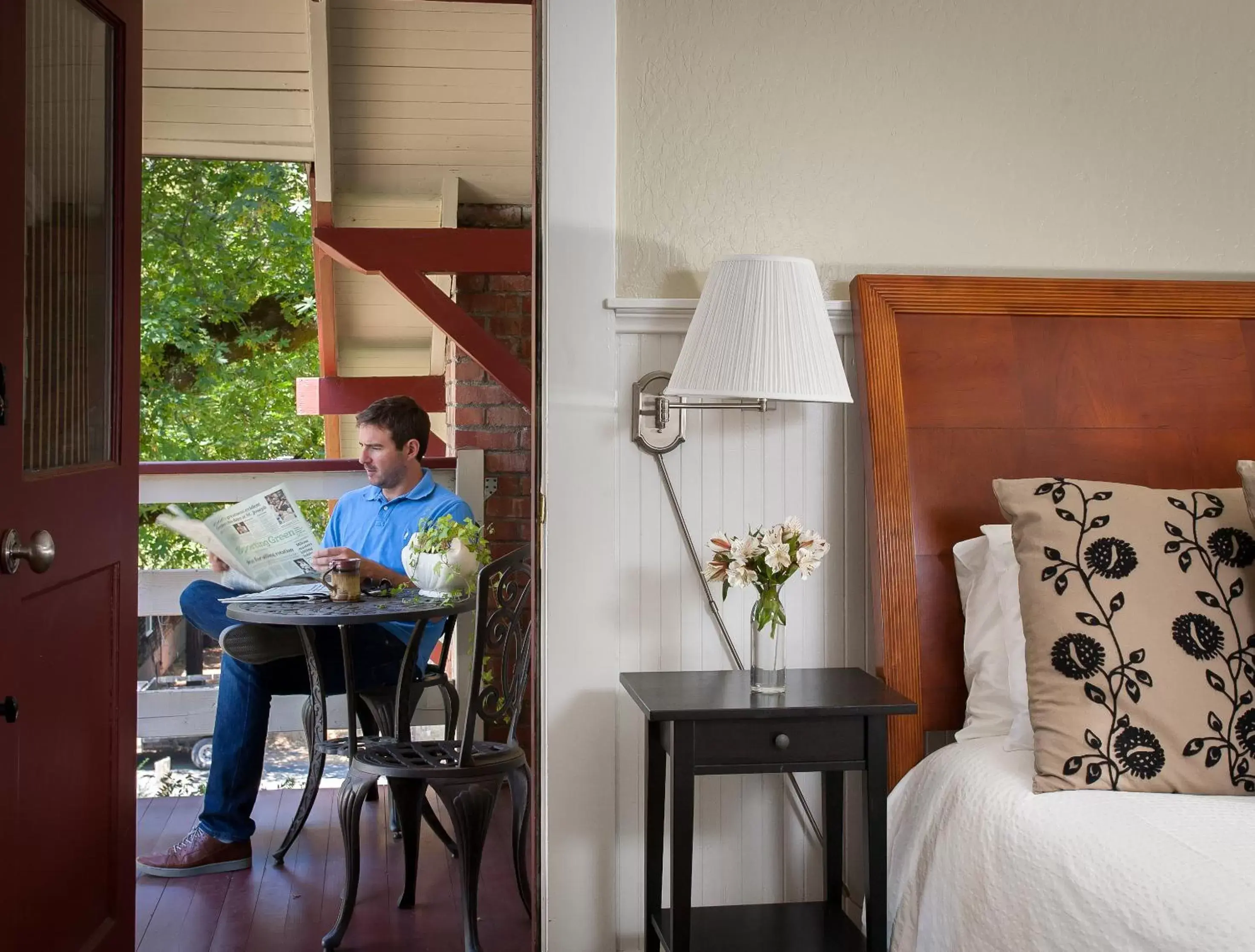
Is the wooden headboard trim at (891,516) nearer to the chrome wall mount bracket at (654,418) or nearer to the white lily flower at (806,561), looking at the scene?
the white lily flower at (806,561)

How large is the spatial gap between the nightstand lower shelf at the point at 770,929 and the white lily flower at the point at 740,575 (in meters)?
0.59

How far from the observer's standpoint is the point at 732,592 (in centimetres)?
221

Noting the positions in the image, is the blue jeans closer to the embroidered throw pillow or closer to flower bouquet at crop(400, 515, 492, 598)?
flower bouquet at crop(400, 515, 492, 598)

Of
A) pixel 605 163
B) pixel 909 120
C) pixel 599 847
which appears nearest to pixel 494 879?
pixel 599 847

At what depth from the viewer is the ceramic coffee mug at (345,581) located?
3.26 meters

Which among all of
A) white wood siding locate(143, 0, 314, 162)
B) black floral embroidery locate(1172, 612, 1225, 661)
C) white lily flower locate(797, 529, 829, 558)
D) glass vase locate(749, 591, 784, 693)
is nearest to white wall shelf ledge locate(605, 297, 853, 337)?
white lily flower locate(797, 529, 829, 558)

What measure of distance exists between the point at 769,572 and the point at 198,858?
2.16 metres

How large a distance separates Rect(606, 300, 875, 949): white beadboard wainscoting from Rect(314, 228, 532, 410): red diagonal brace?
6.74 feet

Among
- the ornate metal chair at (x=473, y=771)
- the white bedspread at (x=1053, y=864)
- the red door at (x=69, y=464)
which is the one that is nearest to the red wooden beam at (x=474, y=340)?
the ornate metal chair at (x=473, y=771)

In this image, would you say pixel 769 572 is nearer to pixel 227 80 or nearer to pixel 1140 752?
pixel 1140 752

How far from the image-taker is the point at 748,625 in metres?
2.22

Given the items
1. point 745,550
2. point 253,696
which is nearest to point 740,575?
point 745,550

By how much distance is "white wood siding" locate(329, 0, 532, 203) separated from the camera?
3.85m

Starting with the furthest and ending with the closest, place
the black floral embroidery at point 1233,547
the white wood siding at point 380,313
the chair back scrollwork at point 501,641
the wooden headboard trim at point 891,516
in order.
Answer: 1. the white wood siding at point 380,313
2. the chair back scrollwork at point 501,641
3. the wooden headboard trim at point 891,516
4. the black floral embroidery at point 1233,547
